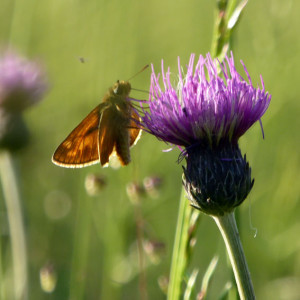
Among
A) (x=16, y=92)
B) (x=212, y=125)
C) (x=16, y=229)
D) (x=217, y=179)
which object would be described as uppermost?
(x=16, y=92)

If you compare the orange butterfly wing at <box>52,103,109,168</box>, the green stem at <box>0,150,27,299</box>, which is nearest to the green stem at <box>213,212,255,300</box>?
the orange butterfly wing at <box>52,103,109,168</box>

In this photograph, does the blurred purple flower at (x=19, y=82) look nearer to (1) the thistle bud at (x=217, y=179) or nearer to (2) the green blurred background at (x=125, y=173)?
(2) the green blurred background at (x=125, y=173)

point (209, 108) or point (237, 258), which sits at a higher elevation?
point (209, 108)

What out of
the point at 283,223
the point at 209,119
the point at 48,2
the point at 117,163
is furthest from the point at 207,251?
the point at 48,2

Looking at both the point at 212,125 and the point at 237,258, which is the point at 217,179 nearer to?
the point at 212,125

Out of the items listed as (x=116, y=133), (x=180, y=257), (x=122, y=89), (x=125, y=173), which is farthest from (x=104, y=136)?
(x=180, y=257)

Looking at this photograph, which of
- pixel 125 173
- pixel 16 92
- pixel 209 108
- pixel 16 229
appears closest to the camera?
pixel 209 108
